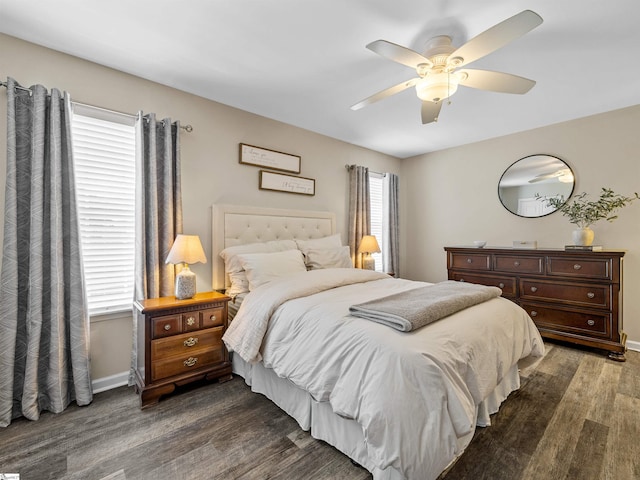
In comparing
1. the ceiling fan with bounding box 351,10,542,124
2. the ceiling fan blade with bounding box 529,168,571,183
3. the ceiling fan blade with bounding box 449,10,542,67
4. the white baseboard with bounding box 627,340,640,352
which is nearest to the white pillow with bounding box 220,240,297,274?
the ceiling fan with bounding box 351,10,542,124

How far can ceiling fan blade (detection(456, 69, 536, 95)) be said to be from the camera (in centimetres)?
189

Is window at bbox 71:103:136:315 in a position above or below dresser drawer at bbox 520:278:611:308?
above

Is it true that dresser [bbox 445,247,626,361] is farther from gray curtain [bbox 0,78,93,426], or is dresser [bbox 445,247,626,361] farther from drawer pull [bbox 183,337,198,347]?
gray curtain [bbox 0,78,93,426]

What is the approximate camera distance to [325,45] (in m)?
2.13

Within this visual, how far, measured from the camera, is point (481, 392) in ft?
5.13

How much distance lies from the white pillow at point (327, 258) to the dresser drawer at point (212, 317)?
3.55ft

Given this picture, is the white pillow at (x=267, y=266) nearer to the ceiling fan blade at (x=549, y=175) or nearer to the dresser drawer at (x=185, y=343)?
the dresser drawer at (x=185, y=343)

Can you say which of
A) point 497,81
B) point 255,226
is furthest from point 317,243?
point 497,81

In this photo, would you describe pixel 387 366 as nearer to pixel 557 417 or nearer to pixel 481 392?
pixel 481 392

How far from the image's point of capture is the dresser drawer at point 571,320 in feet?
9.67

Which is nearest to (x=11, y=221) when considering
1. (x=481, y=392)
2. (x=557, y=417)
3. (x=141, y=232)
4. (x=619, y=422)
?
(x=141, y=232)

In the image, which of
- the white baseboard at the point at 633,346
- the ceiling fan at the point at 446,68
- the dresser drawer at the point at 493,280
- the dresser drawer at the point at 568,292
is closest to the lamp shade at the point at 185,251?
the ceiling fan at the point at 446,68

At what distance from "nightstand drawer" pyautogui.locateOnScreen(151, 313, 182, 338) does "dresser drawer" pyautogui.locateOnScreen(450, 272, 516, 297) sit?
10.8ft

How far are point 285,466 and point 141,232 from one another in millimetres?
1983
